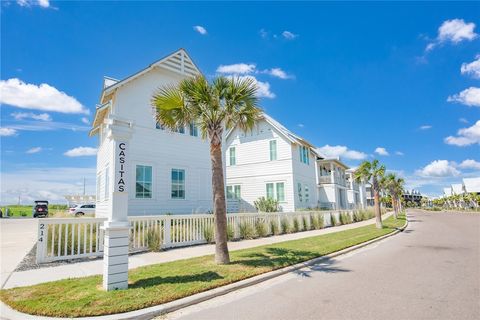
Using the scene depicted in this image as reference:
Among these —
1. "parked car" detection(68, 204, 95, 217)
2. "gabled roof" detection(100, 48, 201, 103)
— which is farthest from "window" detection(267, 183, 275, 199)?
"parked car" detection(68, 204, 95, 217)

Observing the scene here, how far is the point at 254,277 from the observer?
651 centimetres

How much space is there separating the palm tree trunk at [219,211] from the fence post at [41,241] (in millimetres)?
4831

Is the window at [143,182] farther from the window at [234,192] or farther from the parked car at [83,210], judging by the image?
the parked car at [83,210]

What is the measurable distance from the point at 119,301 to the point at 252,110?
5.84m

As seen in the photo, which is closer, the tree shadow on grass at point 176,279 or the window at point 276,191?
the tree shadow on grass at point 176,279

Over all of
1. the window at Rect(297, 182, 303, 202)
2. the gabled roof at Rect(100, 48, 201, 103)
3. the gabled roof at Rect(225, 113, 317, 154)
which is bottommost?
the window at Rect(297, 182, 303, 202)

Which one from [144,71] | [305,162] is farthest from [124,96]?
[305,162]

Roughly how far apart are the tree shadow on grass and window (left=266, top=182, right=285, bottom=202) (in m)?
17.7

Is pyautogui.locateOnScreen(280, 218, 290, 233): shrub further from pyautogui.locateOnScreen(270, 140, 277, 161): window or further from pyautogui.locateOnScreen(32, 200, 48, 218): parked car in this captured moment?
pyautogui.locateOnScreen(32, 200, 48, 218): parked car

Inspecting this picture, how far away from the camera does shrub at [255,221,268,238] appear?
1379cm

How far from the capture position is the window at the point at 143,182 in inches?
575

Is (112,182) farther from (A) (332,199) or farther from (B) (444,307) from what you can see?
(A) (332,199)

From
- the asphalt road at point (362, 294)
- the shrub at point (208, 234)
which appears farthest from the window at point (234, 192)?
the asphalt road at point (362, 294)

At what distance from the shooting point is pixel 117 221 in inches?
221
